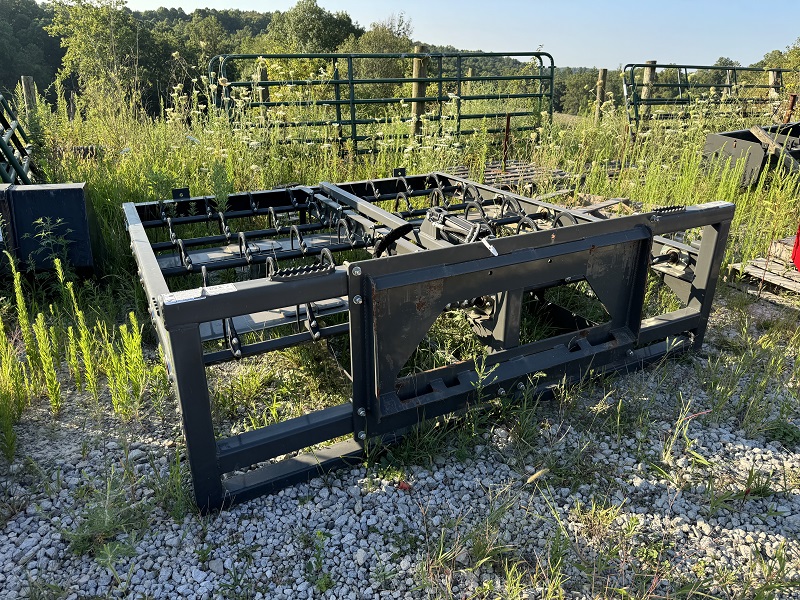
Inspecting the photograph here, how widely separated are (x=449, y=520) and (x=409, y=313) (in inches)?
33.6

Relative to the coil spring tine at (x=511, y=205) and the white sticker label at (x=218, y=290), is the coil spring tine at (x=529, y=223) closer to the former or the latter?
the coil spring tine at (x=511, y=205)

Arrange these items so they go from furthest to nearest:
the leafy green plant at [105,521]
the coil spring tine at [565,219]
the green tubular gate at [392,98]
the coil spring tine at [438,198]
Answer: the green tubular gate at [392,98]
the coil spring tine at [438,198]
the coil spring tine at [565,219]
the leafy green plant at [105,521]

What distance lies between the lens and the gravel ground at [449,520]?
2.04 meters

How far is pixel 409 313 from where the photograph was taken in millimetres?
2438

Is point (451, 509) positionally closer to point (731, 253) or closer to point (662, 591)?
point (662, 591)

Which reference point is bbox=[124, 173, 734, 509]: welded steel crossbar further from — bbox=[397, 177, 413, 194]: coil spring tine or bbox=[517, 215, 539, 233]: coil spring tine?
bbox=[397, 177, 413, 194]: coil spring tine

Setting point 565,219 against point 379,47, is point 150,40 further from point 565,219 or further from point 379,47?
point 565,219

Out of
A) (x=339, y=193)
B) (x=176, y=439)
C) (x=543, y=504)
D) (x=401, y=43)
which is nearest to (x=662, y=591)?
(x=543, y=504)

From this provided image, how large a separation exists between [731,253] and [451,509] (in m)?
3.94

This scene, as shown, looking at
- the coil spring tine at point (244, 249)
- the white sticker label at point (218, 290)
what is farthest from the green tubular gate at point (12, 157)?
the white sticker label at point (218, 290)

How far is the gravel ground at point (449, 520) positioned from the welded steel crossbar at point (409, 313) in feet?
0.73

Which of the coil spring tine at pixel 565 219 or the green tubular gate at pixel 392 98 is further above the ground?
the green tubular gate at pixel 392 98

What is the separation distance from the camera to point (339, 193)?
4164 millimetres

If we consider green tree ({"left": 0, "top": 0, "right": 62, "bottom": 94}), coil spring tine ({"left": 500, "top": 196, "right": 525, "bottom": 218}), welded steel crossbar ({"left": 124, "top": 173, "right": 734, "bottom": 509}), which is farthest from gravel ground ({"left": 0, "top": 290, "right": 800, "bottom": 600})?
green tree ({"left": 0, "top": 0, "right": 62, "bottom": 94})
